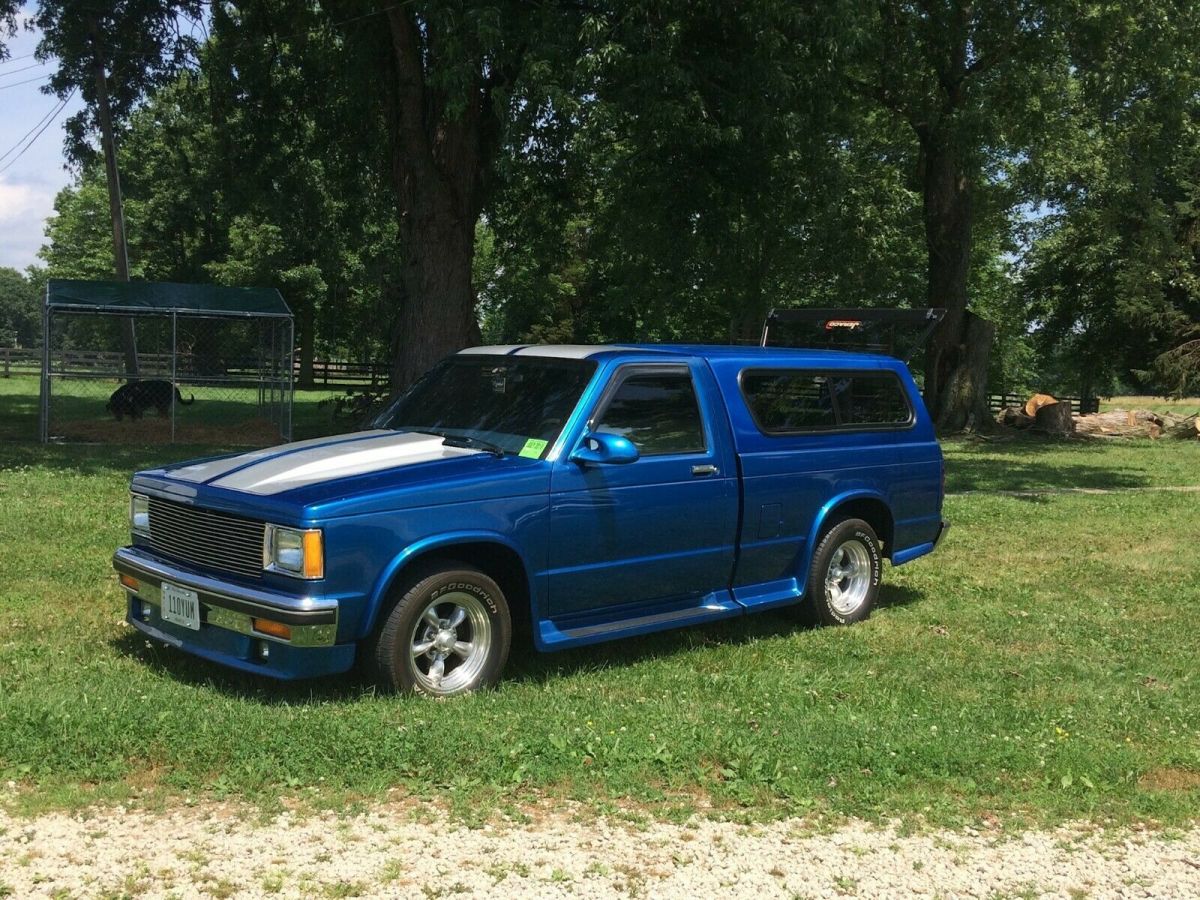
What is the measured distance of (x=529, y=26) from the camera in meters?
14.3

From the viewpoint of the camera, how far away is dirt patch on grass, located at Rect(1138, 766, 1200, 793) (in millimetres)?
4977

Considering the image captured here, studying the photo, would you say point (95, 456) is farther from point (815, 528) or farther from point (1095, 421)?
point (1095, 421)

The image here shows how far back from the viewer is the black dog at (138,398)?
72.4 feet

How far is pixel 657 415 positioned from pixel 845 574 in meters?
2.16

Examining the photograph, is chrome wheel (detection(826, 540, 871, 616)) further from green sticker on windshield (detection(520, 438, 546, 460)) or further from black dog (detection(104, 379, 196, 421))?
black dog (detection(104, 379, 196, 421))

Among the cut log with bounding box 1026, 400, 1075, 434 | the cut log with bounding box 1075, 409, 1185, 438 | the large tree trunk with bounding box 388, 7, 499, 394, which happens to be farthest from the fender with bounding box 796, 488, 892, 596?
the cut log with bounding box 1075, 409, 1185, 438

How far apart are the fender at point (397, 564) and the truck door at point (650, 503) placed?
549 mm

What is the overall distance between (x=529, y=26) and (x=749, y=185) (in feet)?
17.4

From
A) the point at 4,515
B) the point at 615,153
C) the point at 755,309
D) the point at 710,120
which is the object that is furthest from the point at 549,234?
the point at 4,515

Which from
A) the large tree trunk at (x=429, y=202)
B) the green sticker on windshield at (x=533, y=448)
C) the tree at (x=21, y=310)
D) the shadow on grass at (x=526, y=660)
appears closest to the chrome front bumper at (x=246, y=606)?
the shadow on grass at (x=526, y=660)

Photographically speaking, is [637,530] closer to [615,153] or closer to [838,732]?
[838,732]

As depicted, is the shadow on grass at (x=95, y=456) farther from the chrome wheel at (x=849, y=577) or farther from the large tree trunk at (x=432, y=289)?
the chrome wheel at (x=849, y=577)

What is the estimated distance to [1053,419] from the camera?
2859cm

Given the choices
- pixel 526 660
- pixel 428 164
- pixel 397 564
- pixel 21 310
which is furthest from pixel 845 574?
pixel 21 310
